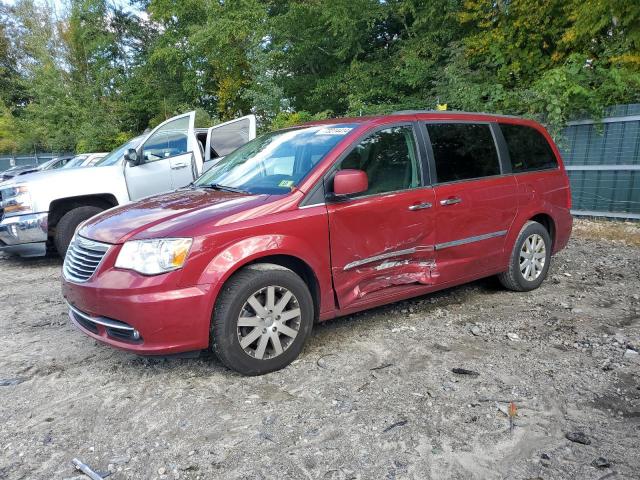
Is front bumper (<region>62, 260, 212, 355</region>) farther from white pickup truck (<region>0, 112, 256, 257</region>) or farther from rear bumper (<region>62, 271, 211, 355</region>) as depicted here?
white pickup truck (<region>0, 112, 256, 257</region>)

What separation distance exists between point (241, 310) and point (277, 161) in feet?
4.40

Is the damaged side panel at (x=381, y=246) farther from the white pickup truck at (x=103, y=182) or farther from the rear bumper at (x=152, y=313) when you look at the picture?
the white pickup truck at (x=103, y=182)

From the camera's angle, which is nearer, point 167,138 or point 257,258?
point 257,258

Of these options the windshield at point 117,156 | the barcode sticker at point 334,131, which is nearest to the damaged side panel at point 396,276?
the barcode sticker at point 334,131

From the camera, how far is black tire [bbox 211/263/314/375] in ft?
9.82

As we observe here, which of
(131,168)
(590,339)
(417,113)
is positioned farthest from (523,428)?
(131,168)

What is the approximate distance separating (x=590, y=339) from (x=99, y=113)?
27.7 meters

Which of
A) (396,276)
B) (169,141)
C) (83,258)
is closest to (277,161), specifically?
(396,276)

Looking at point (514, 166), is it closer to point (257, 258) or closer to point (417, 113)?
point (417, 113)

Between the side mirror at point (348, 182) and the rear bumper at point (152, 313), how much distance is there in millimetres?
1107

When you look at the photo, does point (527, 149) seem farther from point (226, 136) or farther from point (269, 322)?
point (226, 136)

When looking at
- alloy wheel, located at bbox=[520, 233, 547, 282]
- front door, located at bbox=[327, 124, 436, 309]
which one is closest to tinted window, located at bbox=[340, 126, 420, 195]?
front door, located at bbox=[327, 124, 436, 309]

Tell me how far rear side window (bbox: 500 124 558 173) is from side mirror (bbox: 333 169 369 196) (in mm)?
2023

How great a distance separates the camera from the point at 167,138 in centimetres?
739
